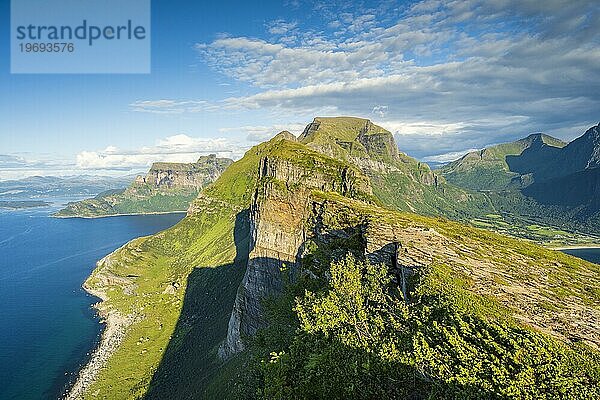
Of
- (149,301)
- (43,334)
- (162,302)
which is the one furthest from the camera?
(149,301)

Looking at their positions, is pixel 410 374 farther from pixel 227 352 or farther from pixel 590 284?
pixel 227 352

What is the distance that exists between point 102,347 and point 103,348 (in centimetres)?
123

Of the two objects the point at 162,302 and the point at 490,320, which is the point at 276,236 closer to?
the point at 490,320

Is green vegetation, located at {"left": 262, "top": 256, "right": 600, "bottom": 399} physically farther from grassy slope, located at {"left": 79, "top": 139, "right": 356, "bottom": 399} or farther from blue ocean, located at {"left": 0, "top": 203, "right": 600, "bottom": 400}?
blue ocean, located at {"left": 0, "top": 203, "right": 600, "bottom": 400}

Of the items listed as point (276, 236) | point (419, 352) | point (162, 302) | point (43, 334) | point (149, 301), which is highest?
point (419, 352)

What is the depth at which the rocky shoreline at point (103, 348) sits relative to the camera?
9541 cm

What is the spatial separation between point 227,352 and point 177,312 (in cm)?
6396

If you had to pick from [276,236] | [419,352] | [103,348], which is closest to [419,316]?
[419,352]

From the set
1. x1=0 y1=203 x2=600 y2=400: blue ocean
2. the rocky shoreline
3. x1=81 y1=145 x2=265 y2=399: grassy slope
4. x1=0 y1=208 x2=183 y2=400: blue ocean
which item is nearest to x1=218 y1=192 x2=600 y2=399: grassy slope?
x1=81 y1=145 x2=265 y2=399: grassy slope

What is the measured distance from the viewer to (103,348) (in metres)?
117

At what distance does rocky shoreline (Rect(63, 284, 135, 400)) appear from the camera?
95.4 metres

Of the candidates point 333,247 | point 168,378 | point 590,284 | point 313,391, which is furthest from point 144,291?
point 590,284

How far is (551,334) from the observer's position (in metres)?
21.7

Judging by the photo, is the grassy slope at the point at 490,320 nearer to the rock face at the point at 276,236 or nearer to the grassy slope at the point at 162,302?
the rock face at the point at 276,236
